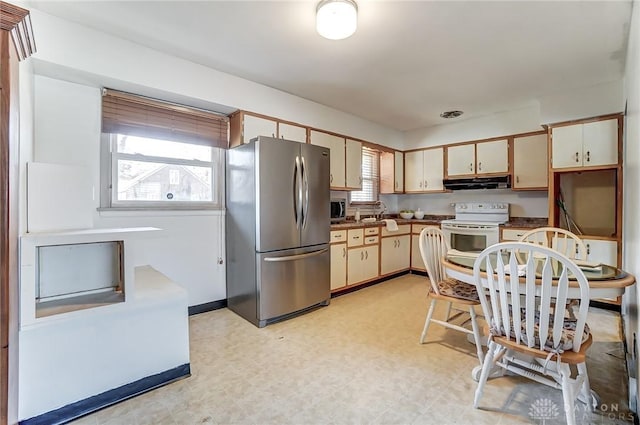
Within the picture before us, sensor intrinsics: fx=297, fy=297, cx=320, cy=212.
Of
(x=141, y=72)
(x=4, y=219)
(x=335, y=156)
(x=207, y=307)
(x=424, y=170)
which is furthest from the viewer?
(x=424, y=170)

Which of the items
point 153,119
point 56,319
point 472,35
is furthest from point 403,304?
point 153,119

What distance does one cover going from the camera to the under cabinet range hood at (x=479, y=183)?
13.7 feet

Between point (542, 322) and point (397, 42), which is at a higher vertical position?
point (397, 42)

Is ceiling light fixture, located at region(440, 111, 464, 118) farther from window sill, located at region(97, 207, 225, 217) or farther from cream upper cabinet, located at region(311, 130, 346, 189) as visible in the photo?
window sill, located at region(97, 207, 225, 217)

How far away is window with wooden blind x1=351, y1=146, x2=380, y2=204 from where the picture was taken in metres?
4.95

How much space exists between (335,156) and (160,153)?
2.16m

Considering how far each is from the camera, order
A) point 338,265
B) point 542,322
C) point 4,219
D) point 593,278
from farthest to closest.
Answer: point 338,265 → point 593,278 → point 542,322 → point 4,219

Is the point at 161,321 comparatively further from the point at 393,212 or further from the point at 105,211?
the point at 393,212

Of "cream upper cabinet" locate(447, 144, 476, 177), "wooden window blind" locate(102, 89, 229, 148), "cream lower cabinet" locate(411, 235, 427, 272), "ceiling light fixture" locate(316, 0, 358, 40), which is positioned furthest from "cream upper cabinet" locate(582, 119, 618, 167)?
"wooden window blind" locate(102, 89, 229, 148)

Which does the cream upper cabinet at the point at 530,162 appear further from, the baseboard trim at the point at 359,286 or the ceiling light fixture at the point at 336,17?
the ceiling light fixture at the point at 336,17

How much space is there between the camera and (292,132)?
11.8ft

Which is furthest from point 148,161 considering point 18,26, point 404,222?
point 404,222

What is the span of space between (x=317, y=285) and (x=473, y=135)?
11.1 feet

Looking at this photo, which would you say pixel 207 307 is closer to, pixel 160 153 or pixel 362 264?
pixel 160 153
